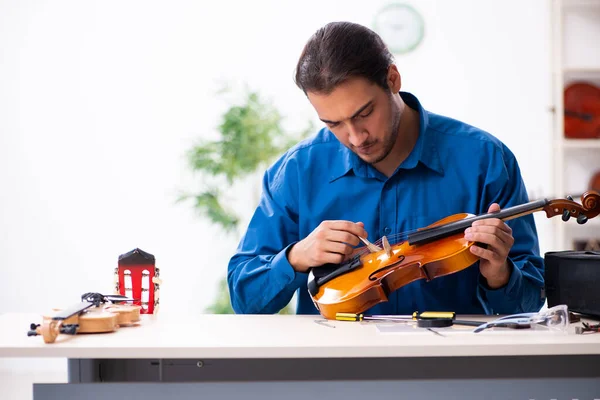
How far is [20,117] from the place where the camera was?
4.46 m

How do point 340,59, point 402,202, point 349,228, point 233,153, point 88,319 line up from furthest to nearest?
point 233,153 < point 402,202 < point 340,59 < point 349,228 < point 88,319

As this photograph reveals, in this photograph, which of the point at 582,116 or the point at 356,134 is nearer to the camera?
the point at 356,134

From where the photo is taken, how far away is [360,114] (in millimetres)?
1896

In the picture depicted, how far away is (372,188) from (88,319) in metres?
0.87

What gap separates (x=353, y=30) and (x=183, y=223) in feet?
9.09

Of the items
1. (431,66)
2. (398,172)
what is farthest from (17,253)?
(398,172)

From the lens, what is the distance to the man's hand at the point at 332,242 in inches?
69.7

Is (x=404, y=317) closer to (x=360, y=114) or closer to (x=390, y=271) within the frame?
(x=390, y=271)

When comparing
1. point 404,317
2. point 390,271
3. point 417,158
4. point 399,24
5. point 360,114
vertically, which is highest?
point 399,24

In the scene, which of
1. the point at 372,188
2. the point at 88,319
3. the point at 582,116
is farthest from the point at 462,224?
the point at 582,116

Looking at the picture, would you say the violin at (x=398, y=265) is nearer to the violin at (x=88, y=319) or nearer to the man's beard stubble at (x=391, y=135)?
the man's beard stubble at (x=391, y=135)

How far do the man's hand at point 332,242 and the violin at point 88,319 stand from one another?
16.7 inches

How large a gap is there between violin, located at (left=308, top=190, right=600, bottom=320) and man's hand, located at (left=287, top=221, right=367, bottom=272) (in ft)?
0.12

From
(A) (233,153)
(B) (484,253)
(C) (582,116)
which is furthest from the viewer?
(A) (233,153)
